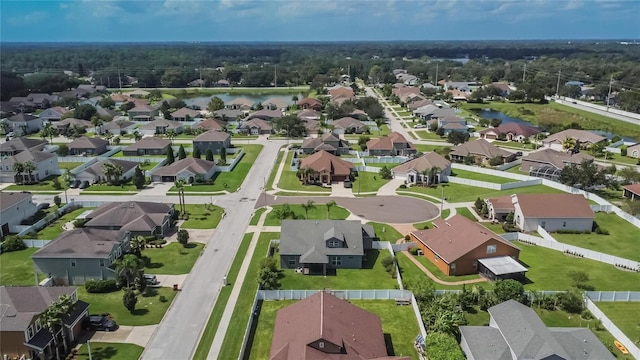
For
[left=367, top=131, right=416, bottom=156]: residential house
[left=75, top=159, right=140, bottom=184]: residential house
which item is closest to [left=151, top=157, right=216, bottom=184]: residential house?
[left=75, top=159, right=140, bottom=184]: residential house

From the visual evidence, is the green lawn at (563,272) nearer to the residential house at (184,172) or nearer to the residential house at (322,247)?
the residential house at (322,247)

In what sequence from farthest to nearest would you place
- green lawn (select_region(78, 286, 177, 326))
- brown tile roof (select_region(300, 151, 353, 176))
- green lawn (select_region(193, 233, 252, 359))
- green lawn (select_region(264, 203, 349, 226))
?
brown tile roof (select_region(300, 151, 353, 176))
green lawn (select_region(264, 203, 349, 226))
green lawn (select_region(78, 286, 177, 326))
green lawn (select_region(193, 233, 252, 359))

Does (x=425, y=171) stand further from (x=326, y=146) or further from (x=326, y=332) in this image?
(x=326, y=332)

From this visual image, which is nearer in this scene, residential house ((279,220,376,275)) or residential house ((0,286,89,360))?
residential house ((0,286,89,360))

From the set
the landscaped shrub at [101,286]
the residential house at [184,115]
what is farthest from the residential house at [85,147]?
the landscaped shrub at [101,286]

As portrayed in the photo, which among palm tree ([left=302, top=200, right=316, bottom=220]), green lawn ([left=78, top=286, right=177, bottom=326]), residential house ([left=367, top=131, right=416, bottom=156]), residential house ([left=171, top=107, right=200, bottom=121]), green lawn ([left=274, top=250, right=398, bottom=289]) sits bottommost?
green lawn ([left=274, top=250, right=398, bottom=289])

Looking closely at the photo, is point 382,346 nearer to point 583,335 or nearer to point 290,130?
point 583,335

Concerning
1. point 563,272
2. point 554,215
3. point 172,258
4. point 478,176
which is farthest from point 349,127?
point 563,272

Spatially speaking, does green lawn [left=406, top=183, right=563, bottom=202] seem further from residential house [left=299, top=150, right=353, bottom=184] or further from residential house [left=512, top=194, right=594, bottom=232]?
residential house [left=299, top=150, right=353, bottom=184]
